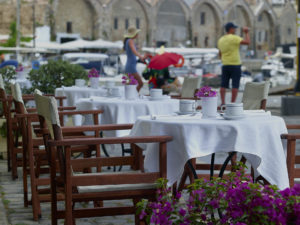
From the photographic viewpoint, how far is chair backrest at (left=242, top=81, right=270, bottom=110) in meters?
6.15

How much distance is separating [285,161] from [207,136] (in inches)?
19.5

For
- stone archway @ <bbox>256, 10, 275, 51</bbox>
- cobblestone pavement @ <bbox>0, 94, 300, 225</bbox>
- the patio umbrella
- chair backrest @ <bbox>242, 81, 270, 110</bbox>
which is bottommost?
cobblestone pavement @ <bbox>0, 94, 300, 225</bbox>

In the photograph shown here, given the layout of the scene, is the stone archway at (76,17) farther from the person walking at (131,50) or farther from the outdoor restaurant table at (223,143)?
the outdoor restaurant table at (223,143)

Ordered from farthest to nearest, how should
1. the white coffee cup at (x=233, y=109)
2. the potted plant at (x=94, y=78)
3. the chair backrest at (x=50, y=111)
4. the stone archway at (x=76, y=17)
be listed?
the stone archway at (x=76, y=17)
the potted plant at (x=94, y=78)
the white coffee cup at (x=233, y=109)
the chair backrest at (x=50, y=111)

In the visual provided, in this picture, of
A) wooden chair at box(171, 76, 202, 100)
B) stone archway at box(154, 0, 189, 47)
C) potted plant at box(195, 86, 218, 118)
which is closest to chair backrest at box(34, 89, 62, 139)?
potted plant at box(195, 86, 218, 118)

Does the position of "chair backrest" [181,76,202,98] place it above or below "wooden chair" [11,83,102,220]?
above

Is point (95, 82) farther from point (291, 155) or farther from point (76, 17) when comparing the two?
point (76, 17)

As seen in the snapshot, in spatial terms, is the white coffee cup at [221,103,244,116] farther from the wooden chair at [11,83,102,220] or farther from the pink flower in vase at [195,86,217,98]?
the wooden chair at [11,83,102,220]

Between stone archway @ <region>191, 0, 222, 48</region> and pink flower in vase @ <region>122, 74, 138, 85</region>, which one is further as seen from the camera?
stone archway @ <region>191, 0, 222, 48</region>

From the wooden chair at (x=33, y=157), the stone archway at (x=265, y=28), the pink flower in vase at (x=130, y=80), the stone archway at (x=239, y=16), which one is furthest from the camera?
the stone archway at (x=265, y=28)

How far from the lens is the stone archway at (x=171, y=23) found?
6334 centimetres

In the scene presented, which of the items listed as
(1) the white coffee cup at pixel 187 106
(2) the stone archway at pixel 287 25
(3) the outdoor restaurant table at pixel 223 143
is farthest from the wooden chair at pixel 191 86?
(2) the stone archway at pixel 287 25

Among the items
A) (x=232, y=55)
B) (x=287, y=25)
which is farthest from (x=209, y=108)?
(x=287, y=25)

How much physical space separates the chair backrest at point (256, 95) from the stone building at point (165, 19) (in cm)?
5012
